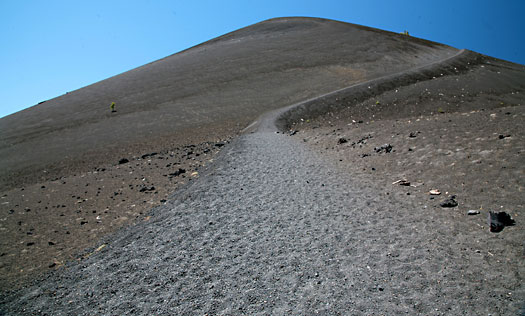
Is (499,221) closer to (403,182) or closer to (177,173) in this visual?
(403,182)

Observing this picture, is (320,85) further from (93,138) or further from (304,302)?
(304,302)

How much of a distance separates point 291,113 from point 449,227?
12605 mm

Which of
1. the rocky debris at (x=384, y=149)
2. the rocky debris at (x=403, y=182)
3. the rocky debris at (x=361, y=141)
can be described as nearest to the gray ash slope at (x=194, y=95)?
the rocky debris at (x=361, y=141)

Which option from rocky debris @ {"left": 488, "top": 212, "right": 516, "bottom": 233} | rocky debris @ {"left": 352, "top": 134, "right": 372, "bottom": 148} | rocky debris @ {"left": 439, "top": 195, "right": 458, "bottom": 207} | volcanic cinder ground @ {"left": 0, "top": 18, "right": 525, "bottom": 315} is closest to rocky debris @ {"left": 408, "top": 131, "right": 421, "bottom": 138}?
volcanic cinder ground @ {"left": 0, "top": 18, "right": 525, "bottom": 315}

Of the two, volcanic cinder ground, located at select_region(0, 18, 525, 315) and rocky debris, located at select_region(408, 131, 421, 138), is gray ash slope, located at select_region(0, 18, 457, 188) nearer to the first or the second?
volcanic cinder ground, located at select_region(0, 18, 525, 315)

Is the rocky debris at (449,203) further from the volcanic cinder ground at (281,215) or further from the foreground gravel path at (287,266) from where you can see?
the foreground gravel path at (287,266)

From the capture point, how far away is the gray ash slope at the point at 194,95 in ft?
48.8

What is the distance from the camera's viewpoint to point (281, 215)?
17.5ft

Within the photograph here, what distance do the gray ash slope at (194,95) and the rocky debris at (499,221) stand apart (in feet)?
38.9

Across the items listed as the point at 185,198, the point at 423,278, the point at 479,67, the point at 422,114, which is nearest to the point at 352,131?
the point at 422,114

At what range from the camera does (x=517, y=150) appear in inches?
227

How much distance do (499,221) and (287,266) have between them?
2.89 m

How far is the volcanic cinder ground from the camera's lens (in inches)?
132

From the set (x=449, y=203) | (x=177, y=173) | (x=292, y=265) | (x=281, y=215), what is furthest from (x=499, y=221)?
(x=177, y=173)
